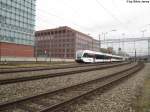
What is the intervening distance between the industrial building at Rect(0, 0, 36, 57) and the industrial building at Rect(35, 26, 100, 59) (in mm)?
27040

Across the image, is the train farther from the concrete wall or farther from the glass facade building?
the glass facade building

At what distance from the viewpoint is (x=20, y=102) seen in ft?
22.1

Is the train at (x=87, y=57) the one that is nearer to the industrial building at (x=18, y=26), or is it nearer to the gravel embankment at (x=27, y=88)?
the industrial building at (x=18, y=26)

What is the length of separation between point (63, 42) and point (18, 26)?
4453 cm

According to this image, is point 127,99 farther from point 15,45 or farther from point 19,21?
point 19,21

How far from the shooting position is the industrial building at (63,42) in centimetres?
10038

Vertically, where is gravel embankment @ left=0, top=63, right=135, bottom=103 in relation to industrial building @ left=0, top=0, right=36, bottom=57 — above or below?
→ below

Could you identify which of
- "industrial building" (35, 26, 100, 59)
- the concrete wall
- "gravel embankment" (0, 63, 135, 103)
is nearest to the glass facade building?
the concrete wall

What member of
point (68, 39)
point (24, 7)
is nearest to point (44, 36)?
point (68, 39)

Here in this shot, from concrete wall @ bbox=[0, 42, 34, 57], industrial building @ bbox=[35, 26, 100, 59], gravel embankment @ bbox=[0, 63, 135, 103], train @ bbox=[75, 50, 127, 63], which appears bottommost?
gravel embankment @ bbox=[0, 63, 135, 103]

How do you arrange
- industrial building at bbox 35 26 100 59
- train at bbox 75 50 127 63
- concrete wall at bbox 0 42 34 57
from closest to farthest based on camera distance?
train at bbox 75 50 127 63 < concrete wall at bbox 0 42 34 57 < industrial building at bbox 35 26 100 59

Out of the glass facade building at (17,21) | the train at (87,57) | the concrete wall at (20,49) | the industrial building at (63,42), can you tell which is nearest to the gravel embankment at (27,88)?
the train at (87,57)

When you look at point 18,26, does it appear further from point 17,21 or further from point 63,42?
point 63,42

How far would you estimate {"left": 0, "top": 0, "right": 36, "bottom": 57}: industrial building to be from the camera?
59122 millimetres
